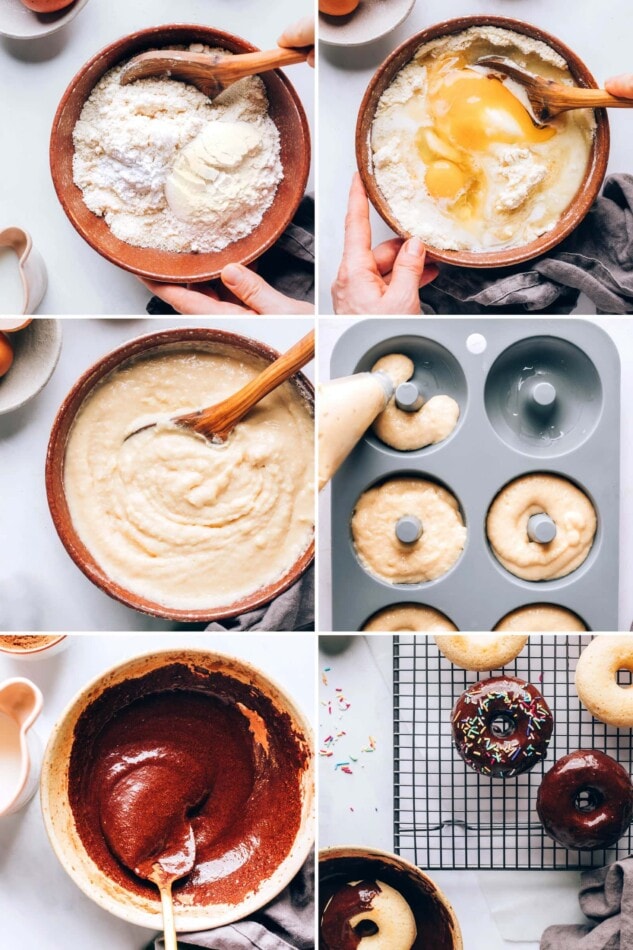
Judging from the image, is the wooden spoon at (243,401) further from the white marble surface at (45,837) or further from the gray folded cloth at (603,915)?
the gray folded cloth at (603,915)

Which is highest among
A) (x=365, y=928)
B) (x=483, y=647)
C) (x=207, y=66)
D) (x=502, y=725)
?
(x=207, y=66)

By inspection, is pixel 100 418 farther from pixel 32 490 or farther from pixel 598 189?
pixel 598 189

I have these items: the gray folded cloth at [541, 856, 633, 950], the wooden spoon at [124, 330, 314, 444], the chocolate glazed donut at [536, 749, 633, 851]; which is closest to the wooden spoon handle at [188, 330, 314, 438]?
the wooden spoon at [124, 330, 314, 444]

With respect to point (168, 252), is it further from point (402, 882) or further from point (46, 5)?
point (402, 882)

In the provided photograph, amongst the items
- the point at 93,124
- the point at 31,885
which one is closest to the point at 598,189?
the point at 93,124

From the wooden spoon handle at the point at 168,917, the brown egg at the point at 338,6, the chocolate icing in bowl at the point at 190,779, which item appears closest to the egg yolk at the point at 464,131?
the brown egg at the point at 338,6

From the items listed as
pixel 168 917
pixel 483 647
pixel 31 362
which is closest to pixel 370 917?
pixel 168 917
